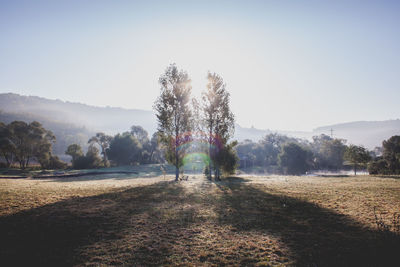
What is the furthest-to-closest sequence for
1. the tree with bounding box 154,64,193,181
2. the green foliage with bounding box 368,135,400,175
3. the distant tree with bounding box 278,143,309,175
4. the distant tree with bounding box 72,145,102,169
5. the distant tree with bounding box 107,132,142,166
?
1. the distant tree with bounding box 107,132,142,166
2. the distant tree with bounding box 278,143,309,175
3. the distant tree with bounding box 72,145,102,169
4. the green foliage with bounding box 368,135,400,175
5. the tree with bounding box 154,64,193,181

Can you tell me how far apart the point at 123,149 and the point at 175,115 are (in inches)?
2478

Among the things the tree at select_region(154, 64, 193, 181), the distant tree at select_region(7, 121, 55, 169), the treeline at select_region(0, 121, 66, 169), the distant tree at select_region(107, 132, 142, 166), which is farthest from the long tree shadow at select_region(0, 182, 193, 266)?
the distant tree at select_region(107, 132, 142, 166)

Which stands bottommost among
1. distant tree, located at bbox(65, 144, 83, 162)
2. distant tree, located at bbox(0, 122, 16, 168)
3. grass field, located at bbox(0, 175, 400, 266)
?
grass field, located at bbox(0, 175, 400, 266)

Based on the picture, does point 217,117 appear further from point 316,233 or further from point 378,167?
point 378,167

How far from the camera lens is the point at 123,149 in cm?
8256

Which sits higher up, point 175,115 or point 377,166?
point 175,115

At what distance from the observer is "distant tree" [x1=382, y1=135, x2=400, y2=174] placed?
40388 mm

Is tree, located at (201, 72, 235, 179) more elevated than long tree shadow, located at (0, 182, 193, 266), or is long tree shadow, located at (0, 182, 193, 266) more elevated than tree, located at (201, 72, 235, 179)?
tree, located at (201, 72, 235, 179)

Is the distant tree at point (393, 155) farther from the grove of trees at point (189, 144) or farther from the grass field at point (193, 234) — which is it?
the grass field at point (193, 234)

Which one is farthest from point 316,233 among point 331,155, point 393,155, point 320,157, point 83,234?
point 320,157

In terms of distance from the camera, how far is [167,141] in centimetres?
2730

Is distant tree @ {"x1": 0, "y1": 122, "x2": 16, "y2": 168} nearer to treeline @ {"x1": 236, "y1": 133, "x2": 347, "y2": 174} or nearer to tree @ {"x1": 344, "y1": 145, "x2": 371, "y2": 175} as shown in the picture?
treeline @ {"x1": 236, "y1": 133, "x2": 347, "y2": 174}

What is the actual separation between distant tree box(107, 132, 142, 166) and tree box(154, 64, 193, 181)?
6179 centimetres

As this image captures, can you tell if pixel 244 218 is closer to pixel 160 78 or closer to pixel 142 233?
pixel 142 233
